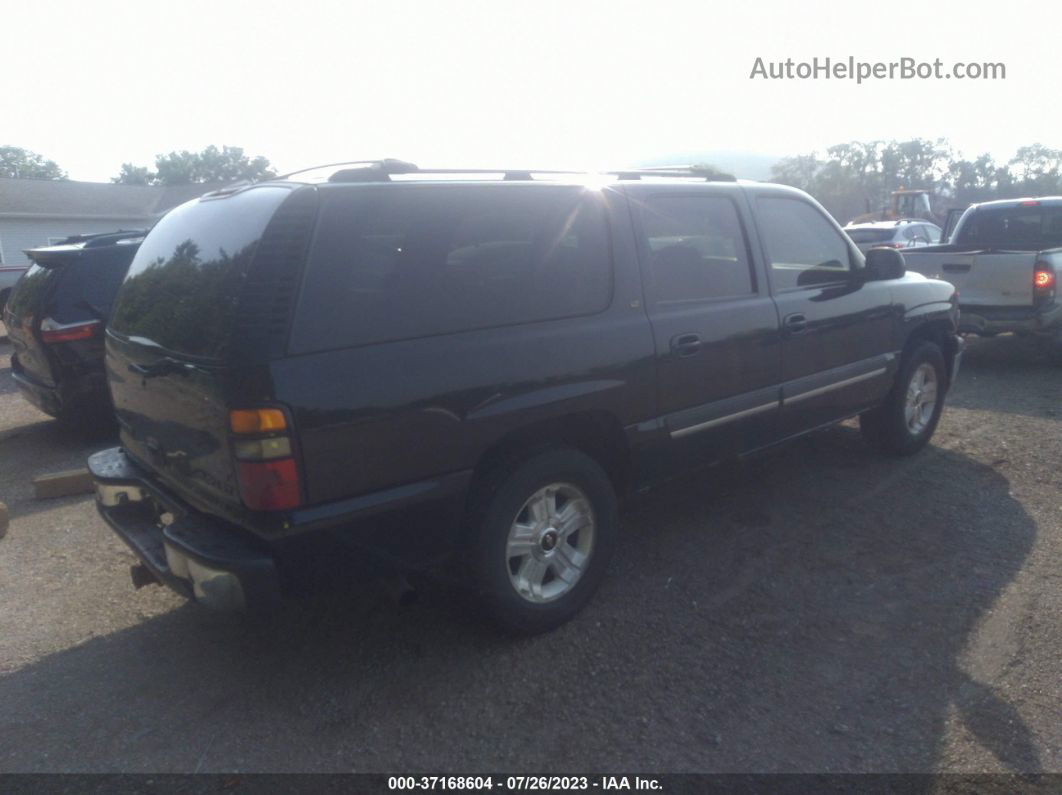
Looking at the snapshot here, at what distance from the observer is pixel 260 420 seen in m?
2.95

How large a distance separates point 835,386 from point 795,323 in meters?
0.64

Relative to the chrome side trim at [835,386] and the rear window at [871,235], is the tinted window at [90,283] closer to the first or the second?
the chrome side trim at [835,386]

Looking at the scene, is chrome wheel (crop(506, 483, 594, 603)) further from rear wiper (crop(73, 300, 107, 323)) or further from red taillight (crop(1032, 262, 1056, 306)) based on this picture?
red taillight (crop(1032, 262, 1056, 306))

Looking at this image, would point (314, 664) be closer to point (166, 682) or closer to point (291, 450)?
point (166, 682)

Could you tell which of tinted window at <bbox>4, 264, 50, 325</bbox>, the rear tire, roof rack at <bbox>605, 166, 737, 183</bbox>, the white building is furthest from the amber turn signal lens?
the white building

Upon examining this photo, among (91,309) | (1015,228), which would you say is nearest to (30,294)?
(91,309)

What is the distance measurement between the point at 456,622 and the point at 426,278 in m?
1.59

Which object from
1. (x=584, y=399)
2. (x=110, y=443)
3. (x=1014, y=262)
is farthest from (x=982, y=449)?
(x=110, y=443)

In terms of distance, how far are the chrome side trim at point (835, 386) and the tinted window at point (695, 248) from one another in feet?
2.35

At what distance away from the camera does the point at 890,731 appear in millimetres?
3133

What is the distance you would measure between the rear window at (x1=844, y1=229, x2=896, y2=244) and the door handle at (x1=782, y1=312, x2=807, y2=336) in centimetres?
1316

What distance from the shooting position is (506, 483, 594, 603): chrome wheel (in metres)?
3.71

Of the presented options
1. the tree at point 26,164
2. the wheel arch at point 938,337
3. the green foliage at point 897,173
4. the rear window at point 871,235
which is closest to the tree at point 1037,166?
the green foliage at point 897,173

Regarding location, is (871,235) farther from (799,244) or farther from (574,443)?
(574,443)
